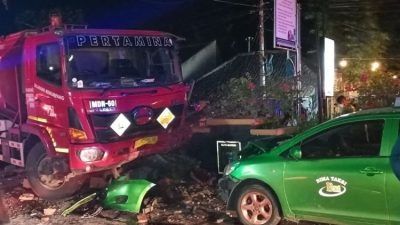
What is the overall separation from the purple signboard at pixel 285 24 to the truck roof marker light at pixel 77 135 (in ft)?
15.5

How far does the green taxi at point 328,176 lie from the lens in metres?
5.43

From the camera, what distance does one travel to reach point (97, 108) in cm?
798

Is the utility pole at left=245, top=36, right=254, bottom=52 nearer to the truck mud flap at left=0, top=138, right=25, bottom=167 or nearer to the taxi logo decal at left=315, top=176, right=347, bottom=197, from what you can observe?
the truck mud flap at left=0, top=138, right=25, bottom=167

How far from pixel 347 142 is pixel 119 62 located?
13.3 feet

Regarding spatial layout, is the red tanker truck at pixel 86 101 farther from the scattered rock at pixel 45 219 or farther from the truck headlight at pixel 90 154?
the scattered rock at pixel 45 219

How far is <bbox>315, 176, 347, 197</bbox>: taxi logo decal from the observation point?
18.6 ft

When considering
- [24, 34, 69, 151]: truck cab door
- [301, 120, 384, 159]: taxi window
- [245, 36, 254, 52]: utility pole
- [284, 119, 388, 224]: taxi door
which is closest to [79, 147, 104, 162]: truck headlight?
[24, 34, 69, 151]: truck cab door

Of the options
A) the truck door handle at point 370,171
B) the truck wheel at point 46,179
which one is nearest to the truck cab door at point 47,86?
the truck wheel at point 46,179

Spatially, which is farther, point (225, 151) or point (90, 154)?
point (225, 151)

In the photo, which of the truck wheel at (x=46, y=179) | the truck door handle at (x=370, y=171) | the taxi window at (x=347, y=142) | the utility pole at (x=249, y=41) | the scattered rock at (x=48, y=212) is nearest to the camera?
the truck door handle at (x=370, y=171)

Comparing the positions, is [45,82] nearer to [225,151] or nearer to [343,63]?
[225,151]

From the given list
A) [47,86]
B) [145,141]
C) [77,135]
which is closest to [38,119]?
[47,86]

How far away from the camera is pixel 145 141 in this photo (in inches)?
340

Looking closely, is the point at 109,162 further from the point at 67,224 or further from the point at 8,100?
the point at 8,100
